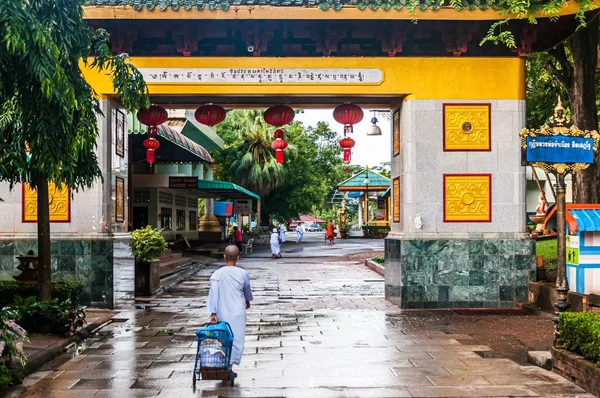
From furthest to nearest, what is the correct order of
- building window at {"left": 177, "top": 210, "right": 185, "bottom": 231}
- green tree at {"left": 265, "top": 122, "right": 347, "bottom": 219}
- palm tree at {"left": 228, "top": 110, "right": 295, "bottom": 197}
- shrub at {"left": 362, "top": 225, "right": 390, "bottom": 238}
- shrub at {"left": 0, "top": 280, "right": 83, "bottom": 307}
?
shrub at {"left": 362, "top": 225, "right": 390, "bottom": 238} < green tree at {"left": 265, "top": 122, "right": 347, "bottom": 219} < palm tree at {"left": 228, "top": 110, "right": 295, "bottom": 197} < building window at {"left": 177, "top": 210, "right": 185, "bottom": 231} < shrub at {"left": 0, "top": 280, "right": 83, "bottom": 307}

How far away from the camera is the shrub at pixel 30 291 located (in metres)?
10.6

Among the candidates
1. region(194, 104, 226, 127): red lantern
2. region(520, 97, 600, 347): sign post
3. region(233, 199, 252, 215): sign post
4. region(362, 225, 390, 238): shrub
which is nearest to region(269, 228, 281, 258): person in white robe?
region(233, 199, 252, 215): sign post

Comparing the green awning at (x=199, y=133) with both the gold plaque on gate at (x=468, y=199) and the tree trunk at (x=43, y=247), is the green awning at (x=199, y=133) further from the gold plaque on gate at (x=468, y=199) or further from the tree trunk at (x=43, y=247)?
the tree trunk at (x=43, y=247)

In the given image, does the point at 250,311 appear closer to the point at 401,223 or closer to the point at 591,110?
the point at 401,223

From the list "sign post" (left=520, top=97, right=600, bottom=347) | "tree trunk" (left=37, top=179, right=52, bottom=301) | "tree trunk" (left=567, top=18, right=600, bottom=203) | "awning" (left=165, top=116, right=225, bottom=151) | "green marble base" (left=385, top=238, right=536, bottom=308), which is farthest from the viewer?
"awning" (left=165, top=116, right=225, bottom=151)

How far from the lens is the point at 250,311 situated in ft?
43.0

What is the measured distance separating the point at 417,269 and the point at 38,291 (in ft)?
23.5

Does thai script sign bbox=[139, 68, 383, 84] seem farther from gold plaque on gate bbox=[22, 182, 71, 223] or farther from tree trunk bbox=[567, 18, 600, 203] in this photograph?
tree trunk bbox=[567, 18, 600, 203]

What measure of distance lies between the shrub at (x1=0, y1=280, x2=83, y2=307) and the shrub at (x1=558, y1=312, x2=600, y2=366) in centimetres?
736

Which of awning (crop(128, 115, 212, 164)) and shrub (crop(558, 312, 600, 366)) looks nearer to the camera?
shrub (crop(558, 312, 600, 366))

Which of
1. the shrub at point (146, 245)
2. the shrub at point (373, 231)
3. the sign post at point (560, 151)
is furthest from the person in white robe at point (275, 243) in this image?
the shrub at point (373, 231)

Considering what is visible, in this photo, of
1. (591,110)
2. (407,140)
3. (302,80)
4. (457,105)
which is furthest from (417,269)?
(591,110)

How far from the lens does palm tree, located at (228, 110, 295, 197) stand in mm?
44406

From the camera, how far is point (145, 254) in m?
15.6
